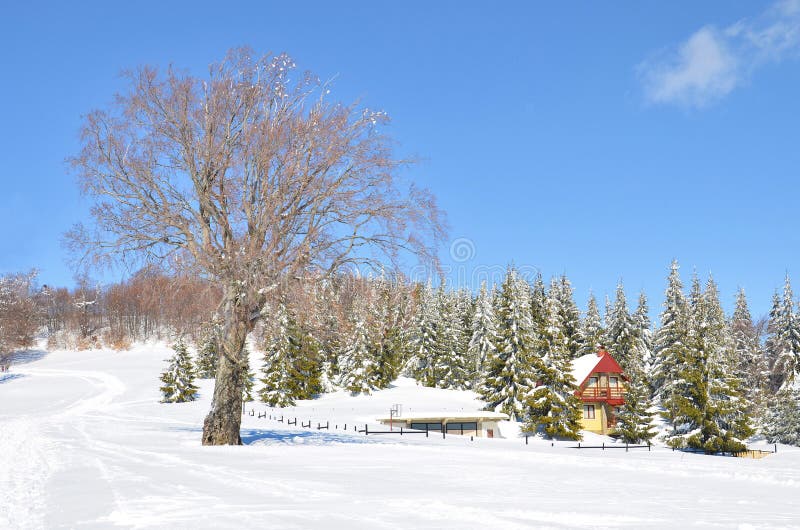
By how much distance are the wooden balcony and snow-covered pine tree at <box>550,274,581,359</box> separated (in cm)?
1906

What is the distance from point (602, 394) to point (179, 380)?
44706 mm

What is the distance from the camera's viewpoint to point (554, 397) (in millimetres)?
51375

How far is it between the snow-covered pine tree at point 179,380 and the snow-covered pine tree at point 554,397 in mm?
38114

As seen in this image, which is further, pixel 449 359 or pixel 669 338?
pixel 449 359

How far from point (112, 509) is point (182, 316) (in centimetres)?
1263

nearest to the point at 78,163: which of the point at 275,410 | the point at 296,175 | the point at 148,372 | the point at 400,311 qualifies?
the point at 296,175

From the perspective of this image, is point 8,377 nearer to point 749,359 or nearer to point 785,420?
point 785,420

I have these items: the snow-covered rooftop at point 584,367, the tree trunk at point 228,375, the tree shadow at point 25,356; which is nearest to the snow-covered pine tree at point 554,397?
the snow-covered rooftop at point 584,367

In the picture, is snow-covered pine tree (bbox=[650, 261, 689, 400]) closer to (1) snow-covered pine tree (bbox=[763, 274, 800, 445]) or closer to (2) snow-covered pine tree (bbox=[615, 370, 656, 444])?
(2) snow-covered pine tree (bbox=[615, 370, 656, 444])

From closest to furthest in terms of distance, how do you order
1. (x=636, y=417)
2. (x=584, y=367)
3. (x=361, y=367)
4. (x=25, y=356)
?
1. (x=636, y=417)
2. (x=584, y=367)
3. (x=361, y=367)
4. (x=25, y=356)

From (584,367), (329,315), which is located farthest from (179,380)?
(329,315)

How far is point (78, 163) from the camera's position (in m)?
20.0

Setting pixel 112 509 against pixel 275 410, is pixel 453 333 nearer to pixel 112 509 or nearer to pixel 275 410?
pixel 275 410

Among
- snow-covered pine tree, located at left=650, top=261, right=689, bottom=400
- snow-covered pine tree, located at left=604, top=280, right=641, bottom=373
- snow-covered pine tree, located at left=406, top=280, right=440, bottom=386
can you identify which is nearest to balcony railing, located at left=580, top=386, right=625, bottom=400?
snow-covered pine tree, located at left=650, top=261, right=689, bottom=400
